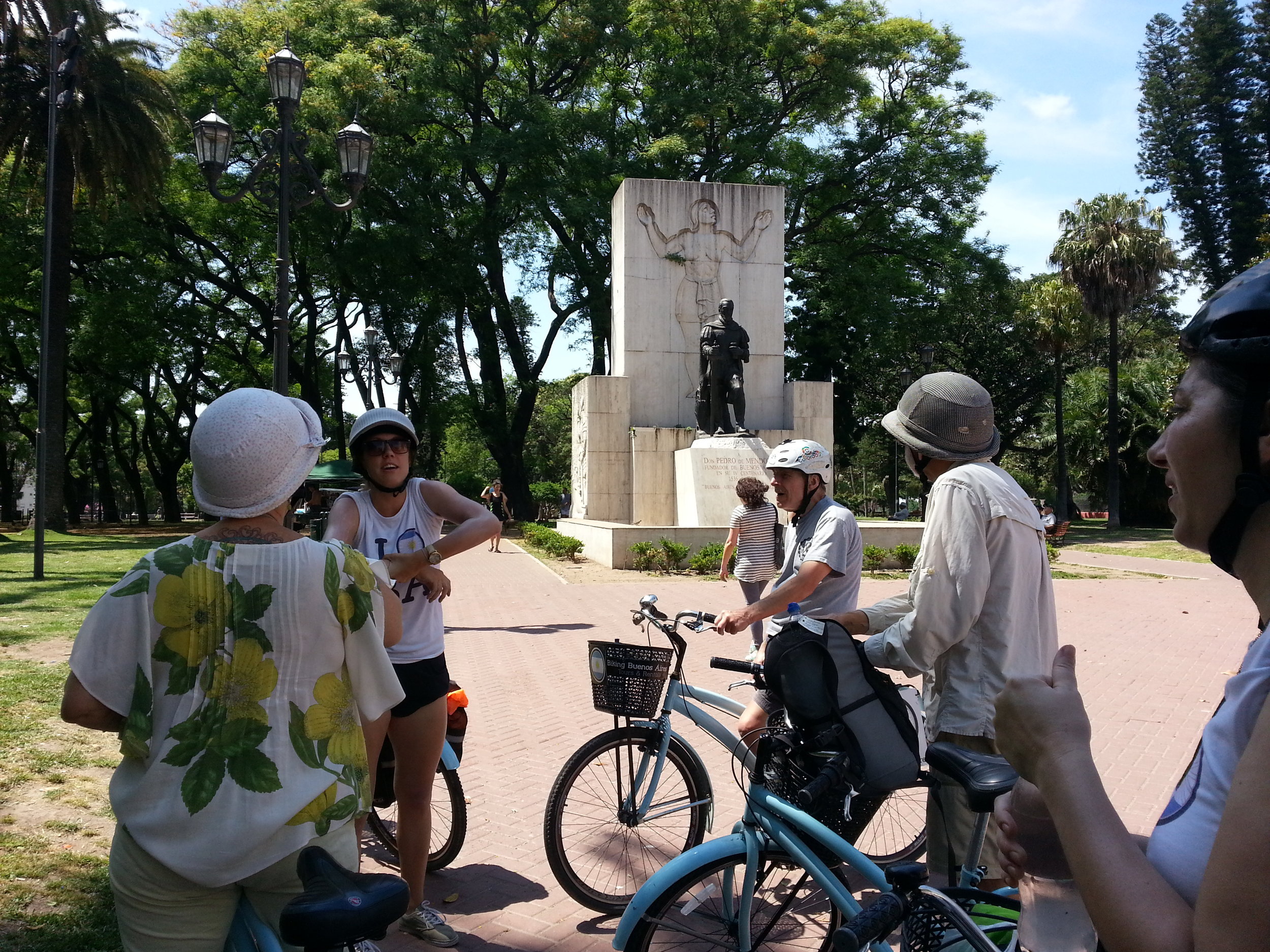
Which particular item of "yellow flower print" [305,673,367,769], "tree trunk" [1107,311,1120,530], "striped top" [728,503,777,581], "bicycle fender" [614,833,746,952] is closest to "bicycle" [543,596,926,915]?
"bicycle fender" [614,833,746,952]

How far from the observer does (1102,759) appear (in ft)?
19.4

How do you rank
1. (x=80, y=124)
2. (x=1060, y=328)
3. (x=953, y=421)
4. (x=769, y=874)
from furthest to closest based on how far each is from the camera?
(x=1060, y=328) < (x=80, y=124) < (x=953, y=421) < (x=769, y=874)

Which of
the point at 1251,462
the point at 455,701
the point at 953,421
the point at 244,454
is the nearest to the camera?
the point at 1251,462

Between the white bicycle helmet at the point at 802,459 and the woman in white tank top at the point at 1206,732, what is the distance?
9.62 feet

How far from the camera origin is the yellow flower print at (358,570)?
7.14 ft

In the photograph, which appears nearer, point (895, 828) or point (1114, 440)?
point (895, 828)

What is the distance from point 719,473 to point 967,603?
16.8 metres

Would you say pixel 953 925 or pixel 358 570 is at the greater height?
pixel 358 570

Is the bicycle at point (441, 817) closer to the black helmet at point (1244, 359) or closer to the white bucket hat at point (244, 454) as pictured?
the white bucket hat at point (244, 454)

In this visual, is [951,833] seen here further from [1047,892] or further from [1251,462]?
[1251,462]

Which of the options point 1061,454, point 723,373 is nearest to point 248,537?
point 723,373

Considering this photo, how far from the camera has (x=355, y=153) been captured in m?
11.8

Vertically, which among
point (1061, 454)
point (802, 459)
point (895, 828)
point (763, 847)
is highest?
point (802, 459)

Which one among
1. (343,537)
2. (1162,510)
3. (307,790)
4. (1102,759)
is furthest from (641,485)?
(1162,510)
